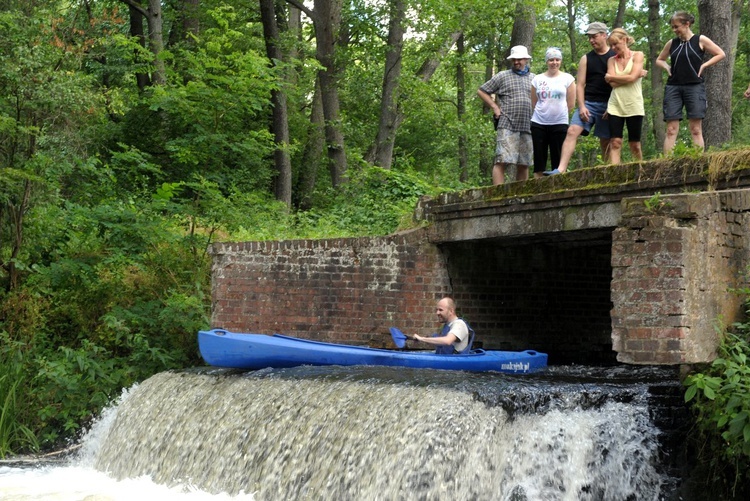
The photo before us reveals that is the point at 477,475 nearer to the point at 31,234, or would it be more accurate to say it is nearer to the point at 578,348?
the point at 578,348

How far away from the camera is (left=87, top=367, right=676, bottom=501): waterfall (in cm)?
701

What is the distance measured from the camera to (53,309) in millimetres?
12891

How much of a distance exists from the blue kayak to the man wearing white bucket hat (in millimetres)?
2193

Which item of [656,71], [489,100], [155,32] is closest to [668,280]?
[489,100]

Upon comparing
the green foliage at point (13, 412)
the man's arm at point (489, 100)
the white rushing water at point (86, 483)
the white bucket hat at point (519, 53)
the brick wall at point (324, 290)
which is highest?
the white bucket hat at point (519, 53)

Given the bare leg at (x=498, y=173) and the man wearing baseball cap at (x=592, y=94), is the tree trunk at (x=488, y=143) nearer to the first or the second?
the bare leg at (x=498, y=173)

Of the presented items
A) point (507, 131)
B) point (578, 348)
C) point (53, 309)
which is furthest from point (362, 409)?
point (53, 309)

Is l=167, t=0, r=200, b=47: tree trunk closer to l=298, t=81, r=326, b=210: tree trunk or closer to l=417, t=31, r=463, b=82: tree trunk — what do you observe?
l=298, t=81, r=326, b=210: tree trunk

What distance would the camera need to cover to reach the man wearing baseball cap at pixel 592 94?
10.2 meters

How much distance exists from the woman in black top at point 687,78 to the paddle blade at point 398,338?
11.3 feet

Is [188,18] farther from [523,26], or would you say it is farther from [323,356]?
[323,356]

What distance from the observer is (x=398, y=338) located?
10.5 m

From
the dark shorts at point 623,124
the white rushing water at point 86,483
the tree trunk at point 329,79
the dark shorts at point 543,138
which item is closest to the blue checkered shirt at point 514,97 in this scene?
the dark shorts at point 543,138

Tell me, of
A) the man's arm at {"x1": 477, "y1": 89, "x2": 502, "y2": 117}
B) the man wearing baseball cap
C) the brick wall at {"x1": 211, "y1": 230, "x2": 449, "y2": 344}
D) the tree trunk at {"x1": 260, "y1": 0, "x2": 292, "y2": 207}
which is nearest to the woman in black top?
the man wearing baseball cap
